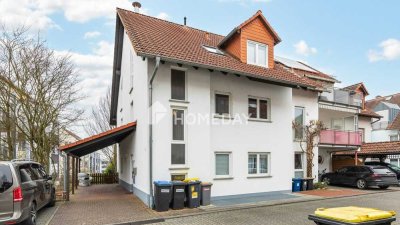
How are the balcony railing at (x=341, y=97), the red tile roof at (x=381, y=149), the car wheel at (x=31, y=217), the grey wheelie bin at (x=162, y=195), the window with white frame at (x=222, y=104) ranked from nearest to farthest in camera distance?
the car wheel at (x=31, y=217), the grey wheelie bin at (x=162, y=195), the window with white frame at (x=222, y=104), the balcony railing at (x=341, y=97), the red tile roof at (x=381, y=149)

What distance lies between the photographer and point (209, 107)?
12.8m

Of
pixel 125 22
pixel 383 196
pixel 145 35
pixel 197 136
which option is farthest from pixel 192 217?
pixel 383 196

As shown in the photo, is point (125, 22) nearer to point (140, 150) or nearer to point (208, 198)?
point (140, 150)

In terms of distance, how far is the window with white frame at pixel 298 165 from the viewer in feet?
56.9

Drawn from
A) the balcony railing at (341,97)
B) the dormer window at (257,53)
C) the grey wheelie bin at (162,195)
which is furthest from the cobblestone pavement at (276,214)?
the balcony railing at (341,97)

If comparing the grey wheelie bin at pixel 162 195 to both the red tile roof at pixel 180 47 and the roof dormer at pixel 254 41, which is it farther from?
the roof dormer at pixel 254 41

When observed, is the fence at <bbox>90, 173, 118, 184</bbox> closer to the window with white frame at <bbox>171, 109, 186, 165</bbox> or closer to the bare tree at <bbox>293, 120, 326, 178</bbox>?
the window with white frame at <bbox>171, 109, 186, 165</bbox>

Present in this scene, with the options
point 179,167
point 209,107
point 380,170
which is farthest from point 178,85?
point 380,170

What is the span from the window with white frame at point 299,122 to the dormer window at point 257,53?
13.2 ft

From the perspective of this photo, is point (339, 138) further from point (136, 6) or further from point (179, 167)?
point (136, 6)

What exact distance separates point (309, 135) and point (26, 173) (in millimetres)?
14077

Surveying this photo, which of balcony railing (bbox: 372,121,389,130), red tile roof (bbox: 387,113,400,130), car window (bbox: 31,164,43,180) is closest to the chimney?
car window (bbox: 31,164,43,180)

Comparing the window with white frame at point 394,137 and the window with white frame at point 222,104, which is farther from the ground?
the window with white frame at point 222,104

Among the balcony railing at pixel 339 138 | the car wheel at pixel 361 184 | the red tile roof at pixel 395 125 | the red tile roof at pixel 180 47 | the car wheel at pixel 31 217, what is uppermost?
the red tile roof at pixel 180 47
